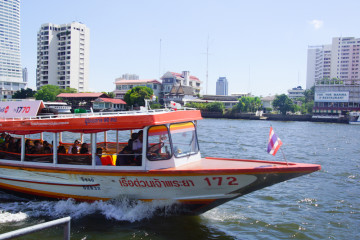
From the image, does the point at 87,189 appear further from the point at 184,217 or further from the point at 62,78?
the point at 62,78

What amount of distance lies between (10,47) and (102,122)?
432ft

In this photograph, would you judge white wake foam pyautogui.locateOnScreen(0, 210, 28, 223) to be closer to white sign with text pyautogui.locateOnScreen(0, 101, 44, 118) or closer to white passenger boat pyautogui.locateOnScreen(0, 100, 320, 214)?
white passenger boat pyautogui.locateOnScreen(0, 100, 320, 214)

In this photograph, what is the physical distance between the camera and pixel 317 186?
40.2 ft

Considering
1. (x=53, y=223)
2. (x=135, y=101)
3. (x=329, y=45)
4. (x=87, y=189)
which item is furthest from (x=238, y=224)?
(x=329, y=45)

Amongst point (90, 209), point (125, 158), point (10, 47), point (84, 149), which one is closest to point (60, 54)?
point (10, 47)

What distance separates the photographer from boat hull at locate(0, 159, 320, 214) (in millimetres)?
6863

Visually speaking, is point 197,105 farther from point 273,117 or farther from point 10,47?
point 10,47

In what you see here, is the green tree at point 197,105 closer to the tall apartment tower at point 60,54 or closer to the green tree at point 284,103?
the green tree at point 284,103

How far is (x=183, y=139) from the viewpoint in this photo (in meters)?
7.98

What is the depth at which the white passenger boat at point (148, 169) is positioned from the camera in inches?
276

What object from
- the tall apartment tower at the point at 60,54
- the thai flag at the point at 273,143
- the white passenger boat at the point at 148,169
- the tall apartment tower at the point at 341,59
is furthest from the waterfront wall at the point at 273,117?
the thai flag at the point at 273,143

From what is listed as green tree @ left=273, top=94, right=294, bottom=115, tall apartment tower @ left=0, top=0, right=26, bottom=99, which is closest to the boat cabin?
green tree @ left=273, top=94, right=294, bottom=115

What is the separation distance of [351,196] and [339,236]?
3.80m

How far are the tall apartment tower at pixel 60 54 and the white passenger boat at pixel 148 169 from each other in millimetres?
95647
